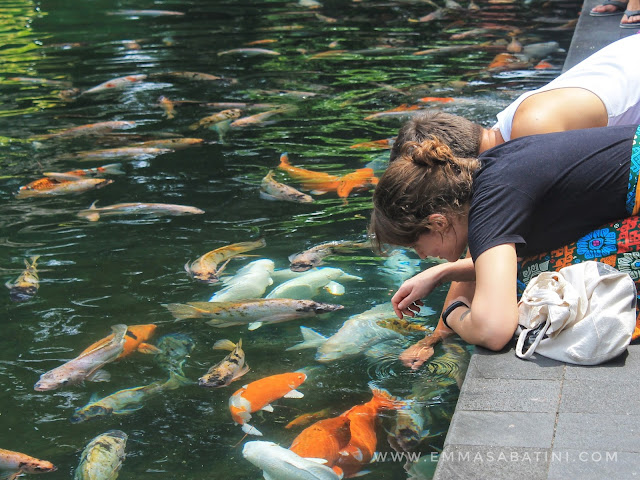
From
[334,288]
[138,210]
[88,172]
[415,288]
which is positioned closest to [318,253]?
[334,288]

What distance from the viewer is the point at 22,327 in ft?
15.8

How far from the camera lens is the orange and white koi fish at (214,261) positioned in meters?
5.27

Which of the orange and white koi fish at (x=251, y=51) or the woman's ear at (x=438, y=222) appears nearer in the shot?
the woman's ear at (x=438, y=222)

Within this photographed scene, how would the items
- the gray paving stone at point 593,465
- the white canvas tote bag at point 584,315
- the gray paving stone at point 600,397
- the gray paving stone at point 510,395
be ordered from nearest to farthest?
the gray paving stone at point 593,465, the gray paving stone at point 600,397, the gray paving stone at point 510,395, the white canvas tote bag at point 584,315

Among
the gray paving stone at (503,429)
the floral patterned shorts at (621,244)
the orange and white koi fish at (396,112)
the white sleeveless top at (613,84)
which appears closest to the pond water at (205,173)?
the orange and white koi fish at (396,112)

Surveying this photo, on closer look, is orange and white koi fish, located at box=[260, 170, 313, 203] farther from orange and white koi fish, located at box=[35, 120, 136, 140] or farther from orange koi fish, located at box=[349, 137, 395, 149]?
orange and white koi fish, located at box=[35, 120, 136, 140]

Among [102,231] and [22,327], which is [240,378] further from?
[102,231]

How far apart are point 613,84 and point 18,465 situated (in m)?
3.14

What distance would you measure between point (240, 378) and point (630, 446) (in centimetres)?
221

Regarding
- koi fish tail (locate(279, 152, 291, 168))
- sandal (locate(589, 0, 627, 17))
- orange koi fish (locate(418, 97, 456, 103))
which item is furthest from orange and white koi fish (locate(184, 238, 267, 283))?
sandal (locate(589, 0, 627, 17))

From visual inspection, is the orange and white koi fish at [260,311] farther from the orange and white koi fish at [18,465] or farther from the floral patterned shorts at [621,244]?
the floral patterned shorts at [621,244]

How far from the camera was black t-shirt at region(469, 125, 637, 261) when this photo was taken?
2.99 m

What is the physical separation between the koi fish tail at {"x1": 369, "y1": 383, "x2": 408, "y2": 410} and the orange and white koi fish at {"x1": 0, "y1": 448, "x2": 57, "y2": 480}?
4.88 ft

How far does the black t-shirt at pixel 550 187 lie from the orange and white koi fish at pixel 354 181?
340 cm
